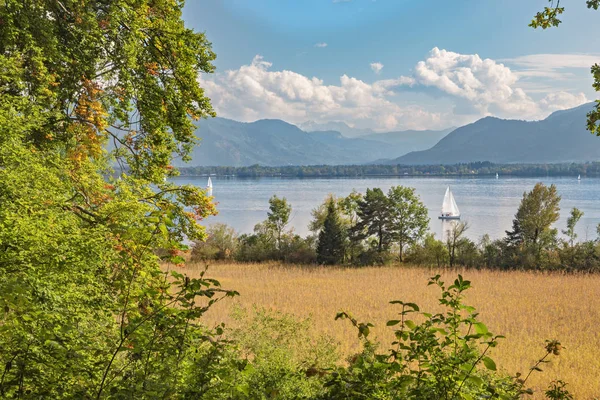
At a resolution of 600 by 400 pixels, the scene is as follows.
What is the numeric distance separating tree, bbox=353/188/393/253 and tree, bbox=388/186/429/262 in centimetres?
68

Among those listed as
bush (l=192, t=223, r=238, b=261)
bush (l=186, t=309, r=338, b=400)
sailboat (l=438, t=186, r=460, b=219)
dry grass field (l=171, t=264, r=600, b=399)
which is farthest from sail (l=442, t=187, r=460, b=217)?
bush (l=186, t=309, r=338, b=400)

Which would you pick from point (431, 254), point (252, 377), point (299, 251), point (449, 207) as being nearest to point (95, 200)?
point (252, 377)

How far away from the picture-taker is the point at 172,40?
8242 mm

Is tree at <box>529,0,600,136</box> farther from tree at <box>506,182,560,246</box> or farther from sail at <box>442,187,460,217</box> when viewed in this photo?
sail at <box>442,187,460,217</box>

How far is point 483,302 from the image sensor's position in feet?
64.0

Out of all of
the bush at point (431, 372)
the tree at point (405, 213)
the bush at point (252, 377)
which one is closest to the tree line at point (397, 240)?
the tree at point (405, 213)

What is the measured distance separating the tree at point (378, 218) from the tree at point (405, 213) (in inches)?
26.9

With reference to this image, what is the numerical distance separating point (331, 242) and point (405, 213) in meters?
8.42

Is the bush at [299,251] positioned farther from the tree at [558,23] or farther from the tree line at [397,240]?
the tree at [558,23]

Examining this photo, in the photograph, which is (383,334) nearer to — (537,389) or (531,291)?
(537,389)

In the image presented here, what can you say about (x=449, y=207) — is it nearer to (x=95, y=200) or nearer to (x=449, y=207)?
(x=449, y=207)

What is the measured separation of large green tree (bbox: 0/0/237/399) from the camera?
2.66m

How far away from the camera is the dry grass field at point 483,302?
11815mm

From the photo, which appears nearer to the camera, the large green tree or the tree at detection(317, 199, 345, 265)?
the large green tree
